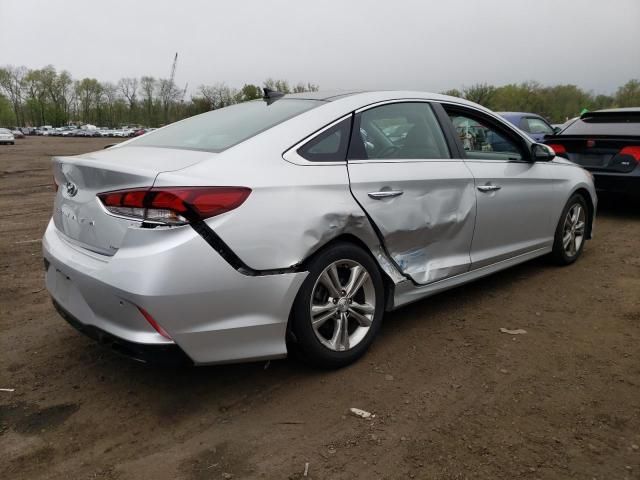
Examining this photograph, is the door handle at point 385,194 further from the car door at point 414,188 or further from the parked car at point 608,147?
the parked car at point 608,147

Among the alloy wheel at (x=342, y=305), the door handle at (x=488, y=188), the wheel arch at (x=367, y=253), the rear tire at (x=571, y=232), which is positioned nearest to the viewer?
the wheel arch at (x=367, y=253)

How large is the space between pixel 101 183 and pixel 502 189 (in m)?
2.79

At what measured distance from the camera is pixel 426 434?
2408 millimetres

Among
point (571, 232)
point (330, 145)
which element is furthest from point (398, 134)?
point (571, 232)

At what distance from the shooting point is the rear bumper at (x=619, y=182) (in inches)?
264

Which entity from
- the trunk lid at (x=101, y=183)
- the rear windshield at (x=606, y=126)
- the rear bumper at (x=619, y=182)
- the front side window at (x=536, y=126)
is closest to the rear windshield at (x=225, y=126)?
the trunk lid at (x=101, y=183)

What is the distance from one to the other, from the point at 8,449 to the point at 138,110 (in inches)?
4822

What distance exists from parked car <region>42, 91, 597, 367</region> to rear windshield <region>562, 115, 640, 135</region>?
161 inches

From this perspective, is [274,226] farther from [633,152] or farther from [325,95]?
[633,152]

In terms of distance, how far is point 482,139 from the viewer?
4094 millimetres

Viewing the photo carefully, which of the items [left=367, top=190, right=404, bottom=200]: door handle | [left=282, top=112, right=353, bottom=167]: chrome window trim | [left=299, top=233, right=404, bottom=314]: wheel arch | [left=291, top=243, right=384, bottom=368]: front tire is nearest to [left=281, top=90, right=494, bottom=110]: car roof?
[left=282, top=112, right=353, bottom=167]: chrome window trim

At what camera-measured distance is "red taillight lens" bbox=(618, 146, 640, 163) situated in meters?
6.66

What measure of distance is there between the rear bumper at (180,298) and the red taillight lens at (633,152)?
588 cm

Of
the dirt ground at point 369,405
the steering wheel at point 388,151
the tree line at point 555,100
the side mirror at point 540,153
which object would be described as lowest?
the dirt ground at point 369,405
